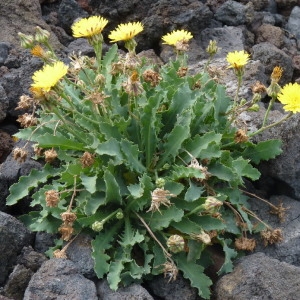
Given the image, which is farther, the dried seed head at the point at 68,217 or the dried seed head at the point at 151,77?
the dried seed head at the point at 151,77

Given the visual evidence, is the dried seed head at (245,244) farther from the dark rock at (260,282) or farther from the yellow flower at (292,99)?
the yellow flower at (292,99)

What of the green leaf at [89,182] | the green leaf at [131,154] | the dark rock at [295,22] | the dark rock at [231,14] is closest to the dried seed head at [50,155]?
the green leaf at [89,182]

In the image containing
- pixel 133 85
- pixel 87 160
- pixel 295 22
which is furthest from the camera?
pixel 295 22

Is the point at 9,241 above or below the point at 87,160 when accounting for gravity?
below

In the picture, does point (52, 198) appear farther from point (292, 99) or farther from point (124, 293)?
point (292, 99)

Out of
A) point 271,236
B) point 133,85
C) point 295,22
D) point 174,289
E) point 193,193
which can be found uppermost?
point 133,85

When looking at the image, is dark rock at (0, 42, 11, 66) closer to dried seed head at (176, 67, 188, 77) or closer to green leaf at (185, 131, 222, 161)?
dried seed head at (176, 67, 188, 77)

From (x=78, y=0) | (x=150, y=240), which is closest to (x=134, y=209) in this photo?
(x=150, y=240)

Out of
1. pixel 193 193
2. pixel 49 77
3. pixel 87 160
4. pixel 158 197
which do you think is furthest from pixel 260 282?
pixel 49 77
